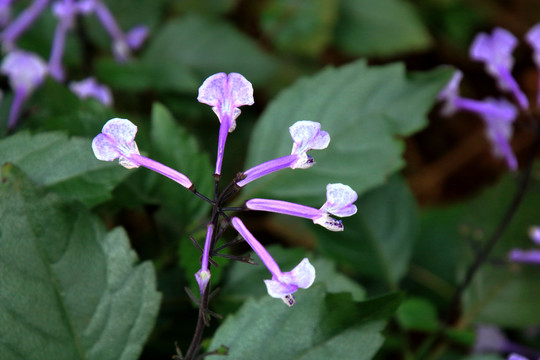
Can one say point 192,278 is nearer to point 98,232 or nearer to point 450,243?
point 98,232

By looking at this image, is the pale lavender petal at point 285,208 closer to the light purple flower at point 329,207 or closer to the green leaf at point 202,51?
the light purple flower at point 329,207

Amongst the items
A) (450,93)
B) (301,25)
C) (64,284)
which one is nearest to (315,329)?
(64,284)

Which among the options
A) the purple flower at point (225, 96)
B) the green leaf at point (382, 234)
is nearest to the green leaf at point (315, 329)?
the purple flower at point (225, 96)

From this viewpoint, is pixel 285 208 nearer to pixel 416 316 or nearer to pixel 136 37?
pixel 416 316

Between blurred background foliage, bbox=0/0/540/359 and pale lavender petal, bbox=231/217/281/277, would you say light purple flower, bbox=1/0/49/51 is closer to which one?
blurred background foliage, bbox=0/0/540/359

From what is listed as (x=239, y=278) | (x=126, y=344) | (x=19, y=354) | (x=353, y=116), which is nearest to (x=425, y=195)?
(x=353, y=116)

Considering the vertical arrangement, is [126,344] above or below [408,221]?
above
